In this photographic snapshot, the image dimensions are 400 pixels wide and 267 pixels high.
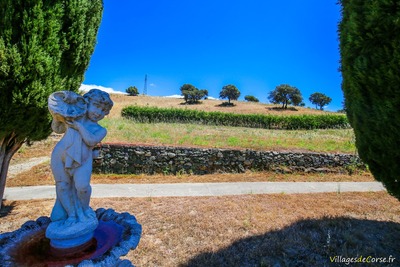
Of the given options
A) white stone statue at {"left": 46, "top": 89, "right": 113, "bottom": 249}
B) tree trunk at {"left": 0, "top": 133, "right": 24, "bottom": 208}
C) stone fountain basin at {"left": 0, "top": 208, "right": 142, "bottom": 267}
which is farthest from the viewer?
tree trunk at {"left": 0, "top": 133, "right": 24, "bottom": 208}

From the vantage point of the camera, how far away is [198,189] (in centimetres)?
878

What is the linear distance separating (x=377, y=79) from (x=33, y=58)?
6.63 m

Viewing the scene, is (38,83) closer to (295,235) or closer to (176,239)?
(176,239)

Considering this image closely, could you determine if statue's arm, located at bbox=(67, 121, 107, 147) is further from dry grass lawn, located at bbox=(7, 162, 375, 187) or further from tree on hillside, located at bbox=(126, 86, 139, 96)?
tree on hillside, located at bbox=(126, 86, 139, 96)

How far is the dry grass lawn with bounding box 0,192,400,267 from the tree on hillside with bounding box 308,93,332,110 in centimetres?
5984

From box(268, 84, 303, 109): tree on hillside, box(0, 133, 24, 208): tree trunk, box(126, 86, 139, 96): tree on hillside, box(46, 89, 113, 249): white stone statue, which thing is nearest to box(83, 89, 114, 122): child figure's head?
box(46, 89, 113, 249): white stone statue

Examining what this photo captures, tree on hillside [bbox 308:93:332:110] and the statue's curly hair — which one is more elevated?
tree on hillside [bbox 308:93:332:110]

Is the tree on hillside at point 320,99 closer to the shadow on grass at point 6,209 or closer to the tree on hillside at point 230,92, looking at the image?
the tree on hillside at point 230,92

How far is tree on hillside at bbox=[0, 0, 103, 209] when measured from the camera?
478 centimetres


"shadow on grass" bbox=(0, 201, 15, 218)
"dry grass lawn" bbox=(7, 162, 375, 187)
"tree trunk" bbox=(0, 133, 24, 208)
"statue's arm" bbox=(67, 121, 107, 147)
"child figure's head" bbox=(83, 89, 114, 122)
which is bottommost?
"shadow on grass" bbox=(0, 201, 15, 218)

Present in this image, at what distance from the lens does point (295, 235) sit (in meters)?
5.16

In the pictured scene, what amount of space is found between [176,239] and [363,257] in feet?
12.4

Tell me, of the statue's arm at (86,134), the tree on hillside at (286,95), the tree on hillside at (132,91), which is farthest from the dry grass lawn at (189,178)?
the tree on hillside at (132,91)

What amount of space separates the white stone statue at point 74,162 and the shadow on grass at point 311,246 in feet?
7.98
